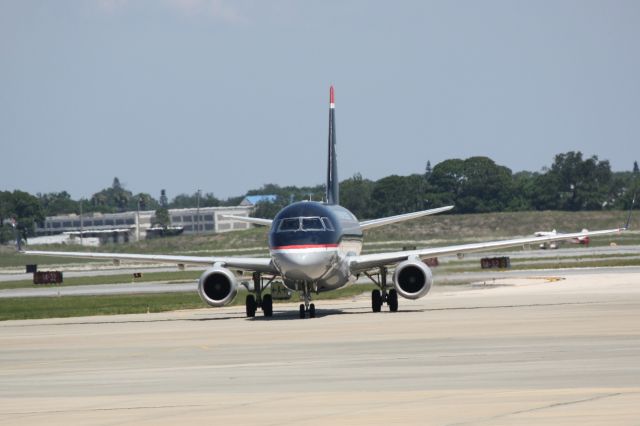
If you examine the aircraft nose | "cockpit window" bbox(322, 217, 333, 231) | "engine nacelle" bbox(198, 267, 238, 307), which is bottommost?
"engine nacelle" bbox(198, 267, 238, 307)

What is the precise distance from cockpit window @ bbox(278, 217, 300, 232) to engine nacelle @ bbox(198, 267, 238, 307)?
3.38 meters

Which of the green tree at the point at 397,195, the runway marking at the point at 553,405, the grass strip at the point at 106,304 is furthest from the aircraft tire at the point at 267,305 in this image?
the green tree at the point at 397,195

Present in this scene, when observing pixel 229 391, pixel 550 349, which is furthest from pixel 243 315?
pixel 229 391

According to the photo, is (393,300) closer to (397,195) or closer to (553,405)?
(553,405)

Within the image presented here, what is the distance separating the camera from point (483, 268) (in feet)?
270

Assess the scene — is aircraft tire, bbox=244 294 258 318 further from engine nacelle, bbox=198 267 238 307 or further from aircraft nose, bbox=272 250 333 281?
aircraft nose, bbox=272 250 333 281

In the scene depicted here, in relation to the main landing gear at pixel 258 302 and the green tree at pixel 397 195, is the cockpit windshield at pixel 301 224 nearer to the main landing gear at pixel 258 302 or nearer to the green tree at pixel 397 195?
the main landing gear at pixel 258 302

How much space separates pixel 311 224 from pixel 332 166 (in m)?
12.2

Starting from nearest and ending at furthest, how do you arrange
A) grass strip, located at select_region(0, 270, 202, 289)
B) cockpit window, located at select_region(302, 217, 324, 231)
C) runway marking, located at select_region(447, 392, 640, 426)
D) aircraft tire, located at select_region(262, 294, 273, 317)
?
runway marking, located at select_region(447, 392, 640, 426), cockpit window, located at select_region(302, 217, 324, 231), aircraft tire, located at select_region(262, 294, 273, 317), grass strip, located at select_region(0, 270, 202, 289)

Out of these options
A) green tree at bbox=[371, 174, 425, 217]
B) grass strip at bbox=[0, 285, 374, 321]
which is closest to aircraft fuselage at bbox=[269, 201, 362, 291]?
grass strip at bbox=[0, 285, 374, 321]

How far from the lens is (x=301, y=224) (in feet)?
127

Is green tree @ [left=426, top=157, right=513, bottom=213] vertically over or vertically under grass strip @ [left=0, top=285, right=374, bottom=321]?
over

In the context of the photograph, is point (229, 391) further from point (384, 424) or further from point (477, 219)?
point (477, 219)

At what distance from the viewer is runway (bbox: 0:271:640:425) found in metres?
16.5
